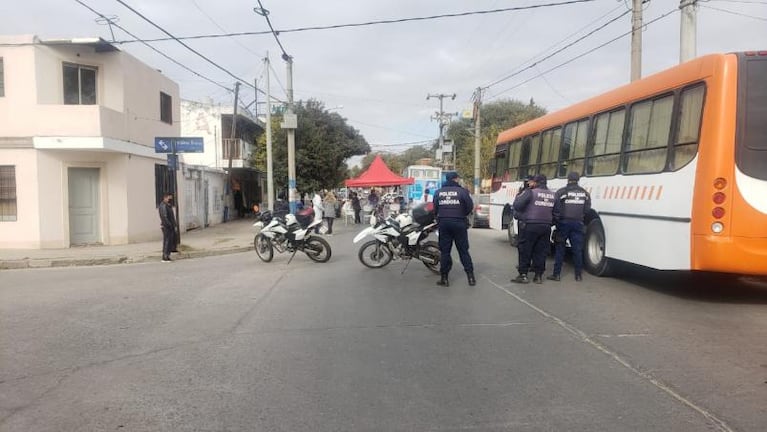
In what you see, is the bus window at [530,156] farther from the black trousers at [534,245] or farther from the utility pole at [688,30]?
the black trousers at [534,245]

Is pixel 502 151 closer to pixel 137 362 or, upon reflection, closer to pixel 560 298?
pixel 560 298

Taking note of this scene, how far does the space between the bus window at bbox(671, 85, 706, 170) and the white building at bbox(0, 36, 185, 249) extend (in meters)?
13.7

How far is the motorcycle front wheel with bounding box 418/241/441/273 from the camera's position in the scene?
10.8 metres

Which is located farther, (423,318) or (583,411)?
(423,318)

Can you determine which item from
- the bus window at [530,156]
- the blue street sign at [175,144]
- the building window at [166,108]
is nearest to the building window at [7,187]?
the blue street sign at [175,144]

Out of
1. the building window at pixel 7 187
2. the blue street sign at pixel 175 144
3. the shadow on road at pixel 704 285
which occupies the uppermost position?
the blue street sign at pixel 175 144

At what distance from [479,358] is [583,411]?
138cm

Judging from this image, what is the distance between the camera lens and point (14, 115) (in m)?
15.8

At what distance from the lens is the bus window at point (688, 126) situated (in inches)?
299

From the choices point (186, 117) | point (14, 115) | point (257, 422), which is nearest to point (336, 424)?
point (257, 422)

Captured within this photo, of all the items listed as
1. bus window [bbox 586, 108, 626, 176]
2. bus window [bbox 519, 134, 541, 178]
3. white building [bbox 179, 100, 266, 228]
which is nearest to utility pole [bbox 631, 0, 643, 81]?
bus window [bbox 519, 134, 541, 178]

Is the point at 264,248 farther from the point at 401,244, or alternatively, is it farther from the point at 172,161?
the point at 172,161

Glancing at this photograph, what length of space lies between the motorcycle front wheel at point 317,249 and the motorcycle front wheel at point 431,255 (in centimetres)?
285

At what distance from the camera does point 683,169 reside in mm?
7785
